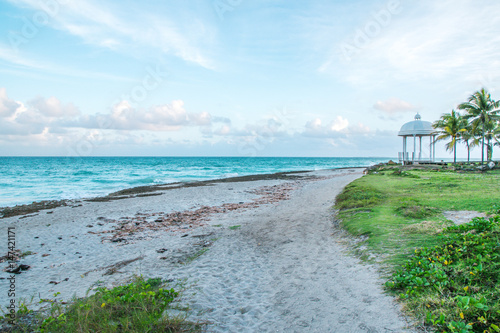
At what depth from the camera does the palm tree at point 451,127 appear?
3950 cm

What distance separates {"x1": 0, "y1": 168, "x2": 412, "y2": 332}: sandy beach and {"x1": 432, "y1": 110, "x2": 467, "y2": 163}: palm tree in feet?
118

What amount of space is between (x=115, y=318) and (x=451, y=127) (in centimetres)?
4737

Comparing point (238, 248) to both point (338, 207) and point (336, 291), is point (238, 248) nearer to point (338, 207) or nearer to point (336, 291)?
point (336, 291)

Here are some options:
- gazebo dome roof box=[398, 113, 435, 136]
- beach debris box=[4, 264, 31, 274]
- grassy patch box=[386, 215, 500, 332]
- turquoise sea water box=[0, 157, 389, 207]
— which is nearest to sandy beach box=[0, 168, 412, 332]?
beach debris box=[4, 264, 31, 274]

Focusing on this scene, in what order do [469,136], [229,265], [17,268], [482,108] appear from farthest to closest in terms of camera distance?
1. [469,136]
2. [482,108]
3. [17,268]
4. [229,265]

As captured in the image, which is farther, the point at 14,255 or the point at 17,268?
the point at 14,255

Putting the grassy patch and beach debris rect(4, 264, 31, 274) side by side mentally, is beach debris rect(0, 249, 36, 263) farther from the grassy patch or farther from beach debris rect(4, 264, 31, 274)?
the grassy patch

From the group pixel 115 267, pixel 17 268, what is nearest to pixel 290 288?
pixel 115 267

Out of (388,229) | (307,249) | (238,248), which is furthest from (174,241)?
(388,229)

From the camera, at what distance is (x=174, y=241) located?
32.4 ft

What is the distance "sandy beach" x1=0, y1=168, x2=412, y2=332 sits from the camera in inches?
183

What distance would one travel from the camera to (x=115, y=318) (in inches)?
166

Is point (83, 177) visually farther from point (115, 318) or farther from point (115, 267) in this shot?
point (115, 318)

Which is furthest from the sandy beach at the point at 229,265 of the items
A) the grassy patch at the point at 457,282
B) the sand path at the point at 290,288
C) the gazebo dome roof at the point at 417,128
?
the gazebo dome roof at the point at 417,128
